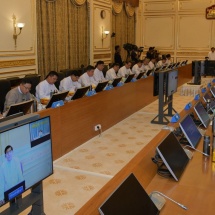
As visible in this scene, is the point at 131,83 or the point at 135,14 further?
the point at 135,14

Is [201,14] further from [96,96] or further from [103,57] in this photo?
[96,96]

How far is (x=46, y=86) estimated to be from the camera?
19.1ft

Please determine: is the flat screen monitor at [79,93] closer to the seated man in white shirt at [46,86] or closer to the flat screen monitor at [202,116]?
the seated man in white shirt at [46,86]

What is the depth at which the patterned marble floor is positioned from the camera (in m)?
3.39

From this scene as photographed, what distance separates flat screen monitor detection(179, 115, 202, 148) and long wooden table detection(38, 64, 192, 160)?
166cm

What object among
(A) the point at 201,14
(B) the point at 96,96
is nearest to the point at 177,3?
(A) the point at 201,14

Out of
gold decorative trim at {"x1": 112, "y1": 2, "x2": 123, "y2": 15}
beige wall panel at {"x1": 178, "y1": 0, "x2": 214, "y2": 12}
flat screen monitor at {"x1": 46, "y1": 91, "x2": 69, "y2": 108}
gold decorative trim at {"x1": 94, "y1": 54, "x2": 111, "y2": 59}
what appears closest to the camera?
flat screen monitor at {"x1": 46, "y1": 91, "x2": 69, "y2": 108}

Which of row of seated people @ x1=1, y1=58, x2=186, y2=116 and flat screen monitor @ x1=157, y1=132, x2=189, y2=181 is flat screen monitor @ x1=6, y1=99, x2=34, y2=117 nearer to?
row of seated people @ x1=1, y1=58, x2=186, y2=116

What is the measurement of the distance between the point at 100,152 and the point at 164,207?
285 cm

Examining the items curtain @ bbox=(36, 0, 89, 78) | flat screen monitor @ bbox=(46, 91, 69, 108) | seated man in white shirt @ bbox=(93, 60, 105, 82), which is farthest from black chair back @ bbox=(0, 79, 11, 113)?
seated man in white shirt @ bbox=(93, 60, 105, 82)

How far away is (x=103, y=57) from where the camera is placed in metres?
A: 11.3

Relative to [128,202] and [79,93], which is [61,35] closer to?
[79,93]

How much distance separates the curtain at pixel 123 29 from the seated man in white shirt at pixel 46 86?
21.4 feet

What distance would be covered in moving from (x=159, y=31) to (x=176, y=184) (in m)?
13.2
